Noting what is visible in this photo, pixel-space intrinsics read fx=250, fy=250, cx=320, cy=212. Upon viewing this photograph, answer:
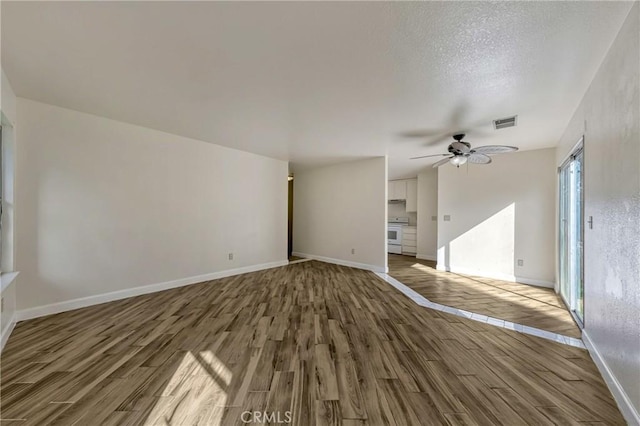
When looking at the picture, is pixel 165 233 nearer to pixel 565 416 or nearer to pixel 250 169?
pixel 250 169

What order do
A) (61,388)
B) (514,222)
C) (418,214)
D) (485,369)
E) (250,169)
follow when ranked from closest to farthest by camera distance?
1. (61,388)
2. (485,369)
3. (514,222)
4. (250,169)
5. (418,214)

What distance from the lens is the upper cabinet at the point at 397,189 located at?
7.87m

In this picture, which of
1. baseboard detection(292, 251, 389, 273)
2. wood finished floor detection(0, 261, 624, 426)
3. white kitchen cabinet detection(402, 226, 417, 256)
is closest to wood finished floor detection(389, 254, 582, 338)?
baseboard detection(292, 251, 389, 273)

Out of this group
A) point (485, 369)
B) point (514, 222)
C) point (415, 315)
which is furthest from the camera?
point (514, 222)

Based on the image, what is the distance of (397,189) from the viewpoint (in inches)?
316

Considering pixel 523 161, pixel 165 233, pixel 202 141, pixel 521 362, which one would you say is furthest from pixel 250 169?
pixel 523 161

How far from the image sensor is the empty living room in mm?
1560

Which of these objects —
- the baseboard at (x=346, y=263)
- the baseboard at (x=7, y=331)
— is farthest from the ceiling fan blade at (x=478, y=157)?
the baseboard at (x=7, y=331)

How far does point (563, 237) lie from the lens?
12.7 feet

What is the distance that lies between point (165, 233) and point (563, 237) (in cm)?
624

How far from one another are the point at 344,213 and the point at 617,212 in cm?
458

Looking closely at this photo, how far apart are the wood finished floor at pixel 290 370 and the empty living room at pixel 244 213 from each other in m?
0.02

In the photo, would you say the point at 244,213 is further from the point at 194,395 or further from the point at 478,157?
the point at 478,157

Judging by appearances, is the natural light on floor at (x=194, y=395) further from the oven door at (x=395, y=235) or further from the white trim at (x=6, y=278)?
the oven door at (x=395, y=235)
